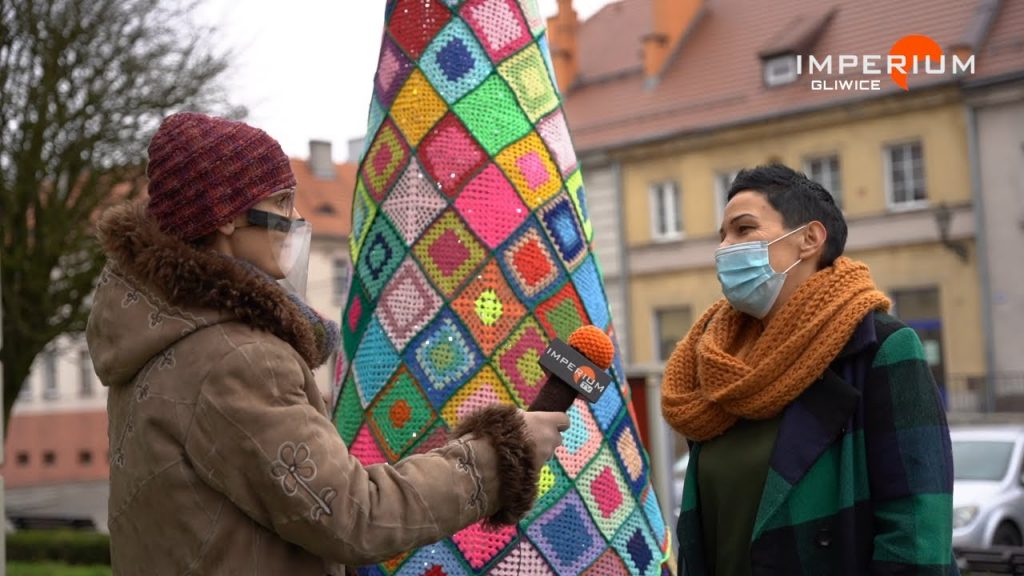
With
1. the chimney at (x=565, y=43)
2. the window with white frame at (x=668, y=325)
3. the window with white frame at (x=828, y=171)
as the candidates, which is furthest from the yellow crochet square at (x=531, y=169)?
the chimney at (x=565, y=43)

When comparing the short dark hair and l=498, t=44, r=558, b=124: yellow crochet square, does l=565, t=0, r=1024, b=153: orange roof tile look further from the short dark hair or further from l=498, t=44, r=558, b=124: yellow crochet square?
the short dark hair

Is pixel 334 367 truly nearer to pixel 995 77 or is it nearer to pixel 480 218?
pixel 480 218

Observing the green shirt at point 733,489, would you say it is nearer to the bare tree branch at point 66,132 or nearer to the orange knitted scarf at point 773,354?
the orange knitted scarf at point 773,354

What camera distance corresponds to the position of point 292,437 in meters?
2.30

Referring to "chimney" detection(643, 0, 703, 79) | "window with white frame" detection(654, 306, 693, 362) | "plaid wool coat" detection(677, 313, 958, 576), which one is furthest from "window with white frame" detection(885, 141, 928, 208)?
"plaid wool coat" detection(677, 313, 958, 576)

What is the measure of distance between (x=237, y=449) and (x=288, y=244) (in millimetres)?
505

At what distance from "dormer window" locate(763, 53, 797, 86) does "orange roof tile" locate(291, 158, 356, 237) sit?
19.1m

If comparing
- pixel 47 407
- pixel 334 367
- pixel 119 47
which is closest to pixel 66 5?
pixel 119 47

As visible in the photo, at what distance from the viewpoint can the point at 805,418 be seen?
118 inches

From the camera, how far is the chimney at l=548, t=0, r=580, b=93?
34.5 meters

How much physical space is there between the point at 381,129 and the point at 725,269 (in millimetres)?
1234

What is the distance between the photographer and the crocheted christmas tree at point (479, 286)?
355cm

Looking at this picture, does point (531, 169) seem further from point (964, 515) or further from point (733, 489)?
point (964, 515)

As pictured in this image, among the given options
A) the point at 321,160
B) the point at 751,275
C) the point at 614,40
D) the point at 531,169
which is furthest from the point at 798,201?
the point at 321,160
